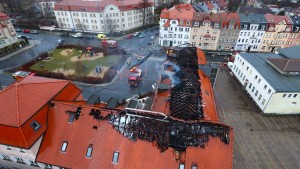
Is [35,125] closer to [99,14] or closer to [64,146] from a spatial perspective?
[64,146]

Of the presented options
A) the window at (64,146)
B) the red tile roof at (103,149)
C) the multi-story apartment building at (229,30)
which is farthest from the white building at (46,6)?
the window at (64,146)

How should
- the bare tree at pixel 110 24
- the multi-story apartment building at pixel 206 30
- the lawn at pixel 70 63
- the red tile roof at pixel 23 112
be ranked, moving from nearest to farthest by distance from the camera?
1. the red tile roof at pixel 23 112
2. the lawn at pixel 70 63
3. the multi-story apartment building at pixel 206 30
4. the bare tree at pixel 110 24

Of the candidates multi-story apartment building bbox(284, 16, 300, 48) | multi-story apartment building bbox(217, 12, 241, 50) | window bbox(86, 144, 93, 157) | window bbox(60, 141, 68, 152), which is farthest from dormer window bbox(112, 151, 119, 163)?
multi-story apartment building bbox(284, 16, 300, 48)

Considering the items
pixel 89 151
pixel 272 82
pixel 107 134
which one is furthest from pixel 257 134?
pixel 89 151

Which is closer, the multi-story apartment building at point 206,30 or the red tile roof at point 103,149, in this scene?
the red tile roof at point 103,149

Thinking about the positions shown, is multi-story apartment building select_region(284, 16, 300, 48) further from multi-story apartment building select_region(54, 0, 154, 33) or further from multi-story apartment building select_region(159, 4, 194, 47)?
multi-story apartment building select_region(54, 0, 154, 33)

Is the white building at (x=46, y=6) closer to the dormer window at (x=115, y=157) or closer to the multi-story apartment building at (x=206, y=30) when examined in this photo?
the multi-story apartment building at (x=206, y=30)
